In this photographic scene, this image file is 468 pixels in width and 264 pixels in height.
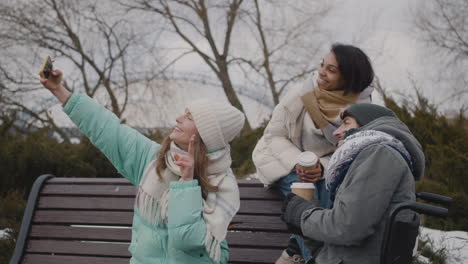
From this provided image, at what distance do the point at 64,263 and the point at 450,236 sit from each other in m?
3.04

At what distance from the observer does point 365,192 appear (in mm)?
1990

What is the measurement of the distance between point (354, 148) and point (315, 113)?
864 millimetres

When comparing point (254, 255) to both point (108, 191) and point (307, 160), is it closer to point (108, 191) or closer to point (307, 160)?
point (307, 160)

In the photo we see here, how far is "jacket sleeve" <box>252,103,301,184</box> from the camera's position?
300cm

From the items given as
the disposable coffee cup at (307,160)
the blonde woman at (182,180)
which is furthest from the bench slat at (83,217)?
the disposable coffee cup at (307,160)

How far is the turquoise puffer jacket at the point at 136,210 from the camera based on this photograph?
2.41 meters

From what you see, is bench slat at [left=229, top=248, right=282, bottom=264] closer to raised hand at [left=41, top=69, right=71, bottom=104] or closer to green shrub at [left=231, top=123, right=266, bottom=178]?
raised hand at [left=41, top=69, right=71, bottom=104]

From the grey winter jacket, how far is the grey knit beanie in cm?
11

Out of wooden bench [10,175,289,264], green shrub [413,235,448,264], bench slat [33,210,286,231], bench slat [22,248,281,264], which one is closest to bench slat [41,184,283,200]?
wooden bench [10,175,289,264]

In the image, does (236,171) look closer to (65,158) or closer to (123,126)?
(65,158)

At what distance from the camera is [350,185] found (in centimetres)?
203

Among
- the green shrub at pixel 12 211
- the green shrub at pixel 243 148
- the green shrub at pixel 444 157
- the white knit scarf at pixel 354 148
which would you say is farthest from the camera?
the green shrub at pixel 243 148

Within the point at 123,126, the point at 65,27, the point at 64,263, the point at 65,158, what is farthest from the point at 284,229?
the point at 65,27

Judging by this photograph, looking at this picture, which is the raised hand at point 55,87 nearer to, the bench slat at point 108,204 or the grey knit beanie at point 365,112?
the bench slat at point 108,204
